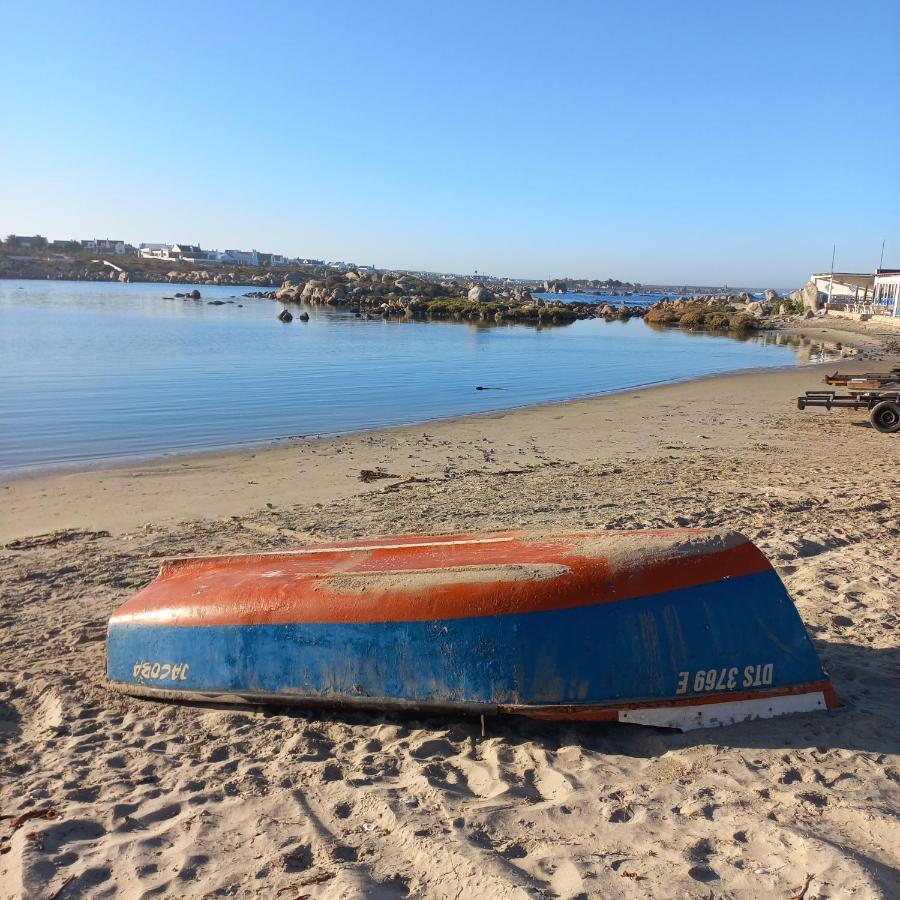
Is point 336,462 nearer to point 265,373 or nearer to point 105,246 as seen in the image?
point 265,373

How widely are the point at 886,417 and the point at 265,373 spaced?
16.9 meters

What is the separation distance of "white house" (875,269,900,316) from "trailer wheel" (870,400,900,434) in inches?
1346

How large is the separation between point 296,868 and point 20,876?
103 centimetres

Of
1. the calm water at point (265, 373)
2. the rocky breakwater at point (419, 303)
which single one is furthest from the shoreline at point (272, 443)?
the rocky breakwater at point (419, 303)

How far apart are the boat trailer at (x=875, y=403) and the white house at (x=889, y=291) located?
109 ft

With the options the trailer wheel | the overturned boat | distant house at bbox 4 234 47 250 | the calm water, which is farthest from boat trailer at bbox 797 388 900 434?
distant house at bbox 4 234 47 250

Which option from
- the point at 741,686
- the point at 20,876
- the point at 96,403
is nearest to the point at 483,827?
the point at 741,686

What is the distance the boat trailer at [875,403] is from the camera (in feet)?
40.8

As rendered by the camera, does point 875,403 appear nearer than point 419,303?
Yes

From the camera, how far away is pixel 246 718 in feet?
13.4

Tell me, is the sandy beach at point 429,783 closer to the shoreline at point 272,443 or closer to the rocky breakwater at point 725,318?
the shoreline at point 272,443

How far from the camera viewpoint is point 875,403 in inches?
511

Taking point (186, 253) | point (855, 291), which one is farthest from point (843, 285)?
point (186, 253)

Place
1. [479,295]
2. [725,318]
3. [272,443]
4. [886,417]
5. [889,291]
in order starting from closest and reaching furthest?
[886,417] → [272,443] → [889,291] → [725,318] → [479,295]
